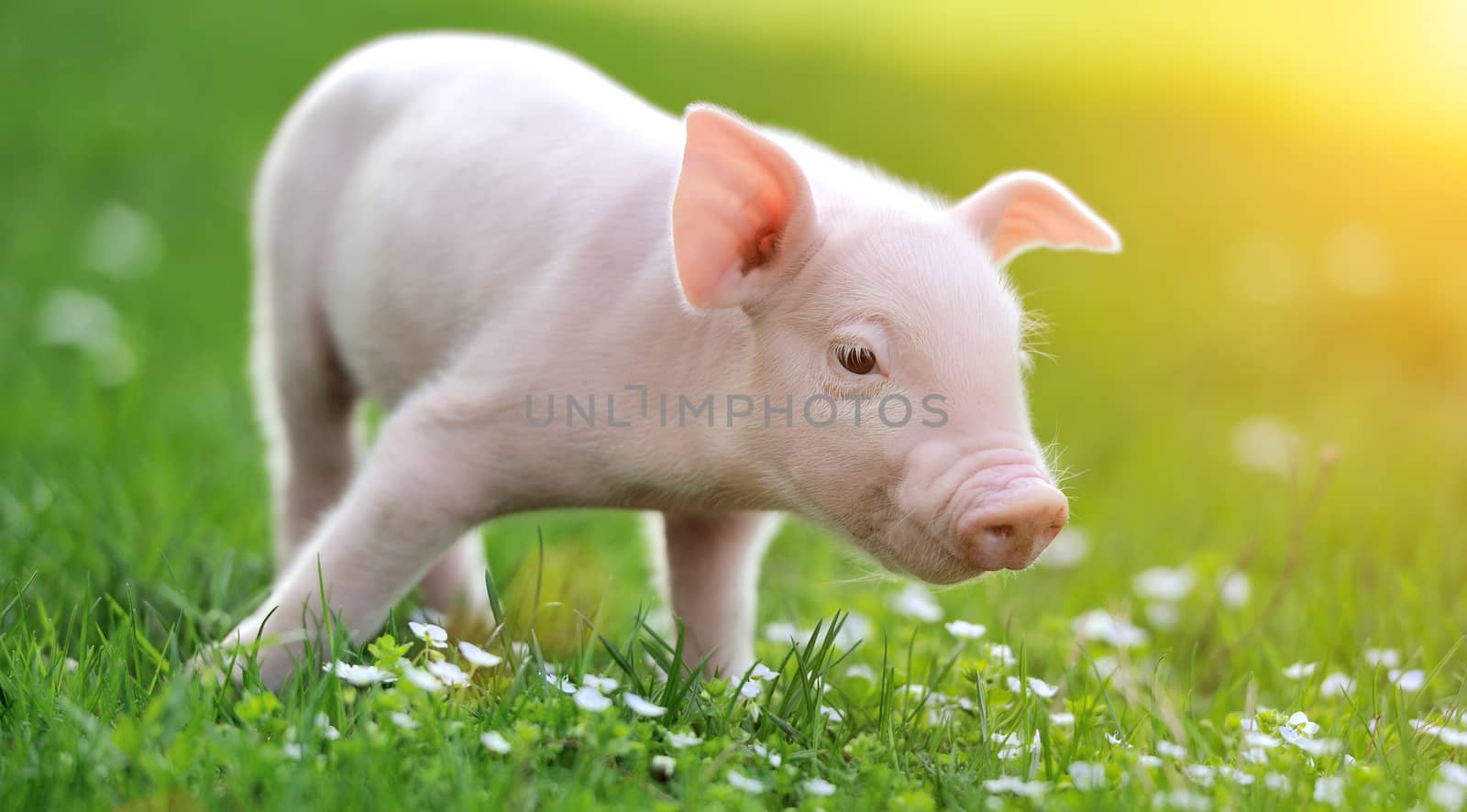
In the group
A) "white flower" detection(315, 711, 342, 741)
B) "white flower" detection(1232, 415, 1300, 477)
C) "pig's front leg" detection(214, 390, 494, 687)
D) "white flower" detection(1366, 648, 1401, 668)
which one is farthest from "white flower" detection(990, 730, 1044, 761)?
"white flower" detection(1232, 415, 1300, 477)

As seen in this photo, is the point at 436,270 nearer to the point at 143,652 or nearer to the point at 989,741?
the point at 143,652

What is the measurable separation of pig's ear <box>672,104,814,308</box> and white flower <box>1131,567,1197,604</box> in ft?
6.66

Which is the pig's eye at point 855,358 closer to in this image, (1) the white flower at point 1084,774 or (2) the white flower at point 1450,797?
(1) the white flower at point 1084,774

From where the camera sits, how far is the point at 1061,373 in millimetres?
8133

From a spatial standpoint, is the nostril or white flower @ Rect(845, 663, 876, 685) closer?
the nostril

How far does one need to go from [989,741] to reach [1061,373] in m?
5.46

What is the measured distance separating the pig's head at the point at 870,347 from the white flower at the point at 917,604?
1.89ft

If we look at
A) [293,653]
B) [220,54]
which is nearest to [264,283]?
[293,653]

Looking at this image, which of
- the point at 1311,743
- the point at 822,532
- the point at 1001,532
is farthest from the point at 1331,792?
the point at 822,532

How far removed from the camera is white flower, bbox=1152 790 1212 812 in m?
2.36

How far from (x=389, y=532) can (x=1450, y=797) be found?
6.90 ft

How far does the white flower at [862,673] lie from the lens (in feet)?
11.1

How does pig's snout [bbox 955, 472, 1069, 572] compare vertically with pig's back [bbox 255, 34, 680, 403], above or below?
below

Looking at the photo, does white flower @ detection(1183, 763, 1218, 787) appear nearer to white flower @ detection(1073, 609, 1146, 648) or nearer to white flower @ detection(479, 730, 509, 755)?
white flower @ detection(1073, 609, 1146, 648)
